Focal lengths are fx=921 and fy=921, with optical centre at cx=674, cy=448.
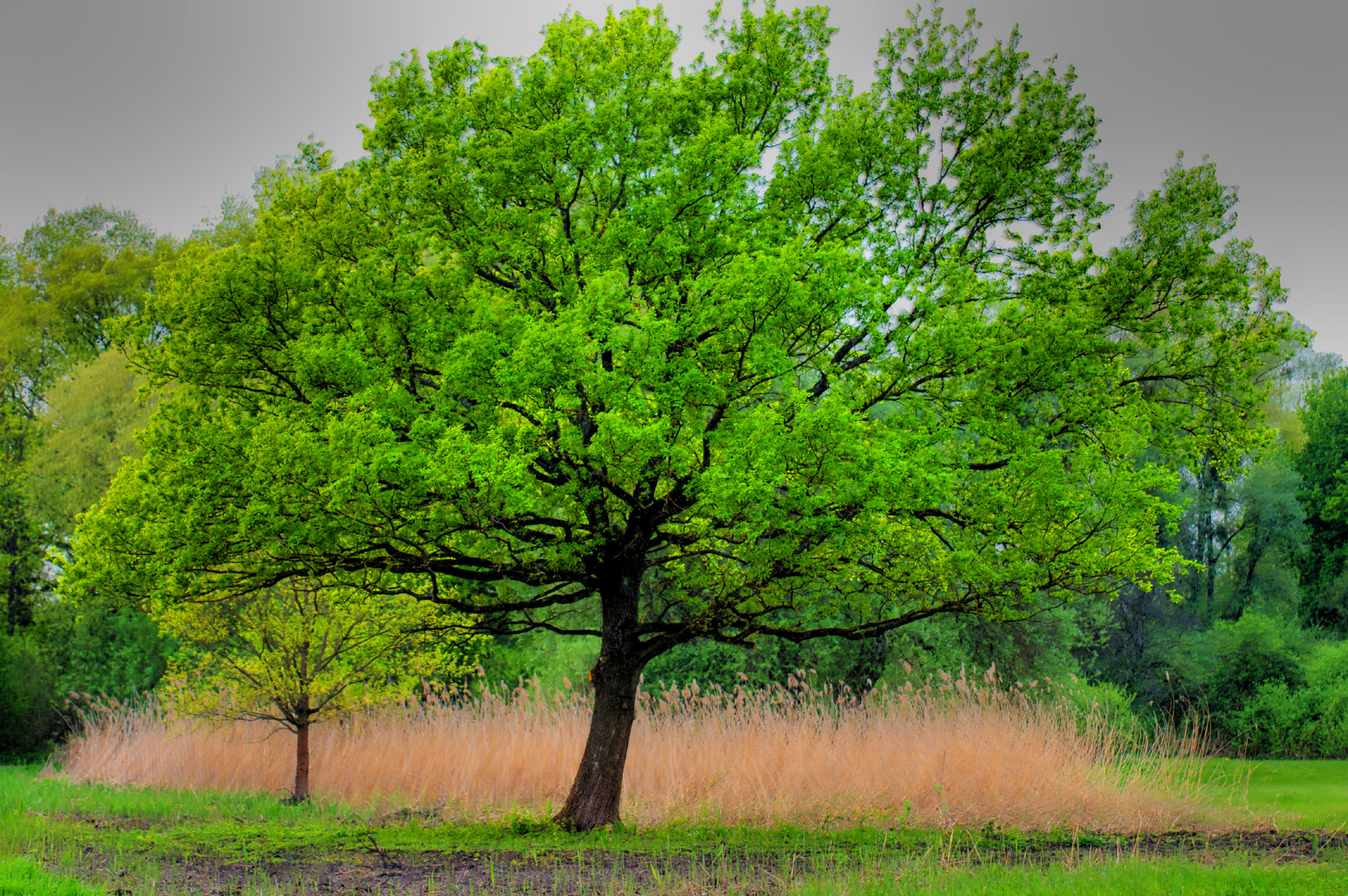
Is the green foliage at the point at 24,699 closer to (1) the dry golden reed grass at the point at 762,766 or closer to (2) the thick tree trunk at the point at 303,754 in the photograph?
(1) the dry golden reed grass at the point at 762,766

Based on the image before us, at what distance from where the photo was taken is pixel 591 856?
938 cm

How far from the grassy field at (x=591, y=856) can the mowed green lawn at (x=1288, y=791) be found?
12 cm

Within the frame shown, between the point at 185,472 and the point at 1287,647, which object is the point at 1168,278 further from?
the point at 1287,647

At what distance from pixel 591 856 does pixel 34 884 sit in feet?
15.6

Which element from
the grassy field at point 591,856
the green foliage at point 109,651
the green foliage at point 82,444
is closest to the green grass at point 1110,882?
the grassy field at point 591,856

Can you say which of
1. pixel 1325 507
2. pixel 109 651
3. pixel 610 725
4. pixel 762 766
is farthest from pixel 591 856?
pixel 1325 507

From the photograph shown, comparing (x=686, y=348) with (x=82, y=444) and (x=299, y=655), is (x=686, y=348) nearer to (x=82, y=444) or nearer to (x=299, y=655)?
(x=299, y=655)

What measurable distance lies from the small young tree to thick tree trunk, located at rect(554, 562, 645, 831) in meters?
3.56

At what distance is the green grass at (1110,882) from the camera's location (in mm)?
7629

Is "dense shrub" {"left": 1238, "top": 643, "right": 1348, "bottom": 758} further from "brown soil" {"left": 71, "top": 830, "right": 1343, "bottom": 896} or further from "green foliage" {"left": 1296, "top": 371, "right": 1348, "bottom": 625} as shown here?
"brown soil" {"left": 71, "top": 830, "right": 1343, "bottom": 896}

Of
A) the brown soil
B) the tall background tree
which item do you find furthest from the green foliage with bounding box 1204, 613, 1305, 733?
the tall background tree

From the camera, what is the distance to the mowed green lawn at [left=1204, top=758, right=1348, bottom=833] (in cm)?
1280

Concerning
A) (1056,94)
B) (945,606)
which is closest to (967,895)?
(945,606)

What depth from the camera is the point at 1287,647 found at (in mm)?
26391
